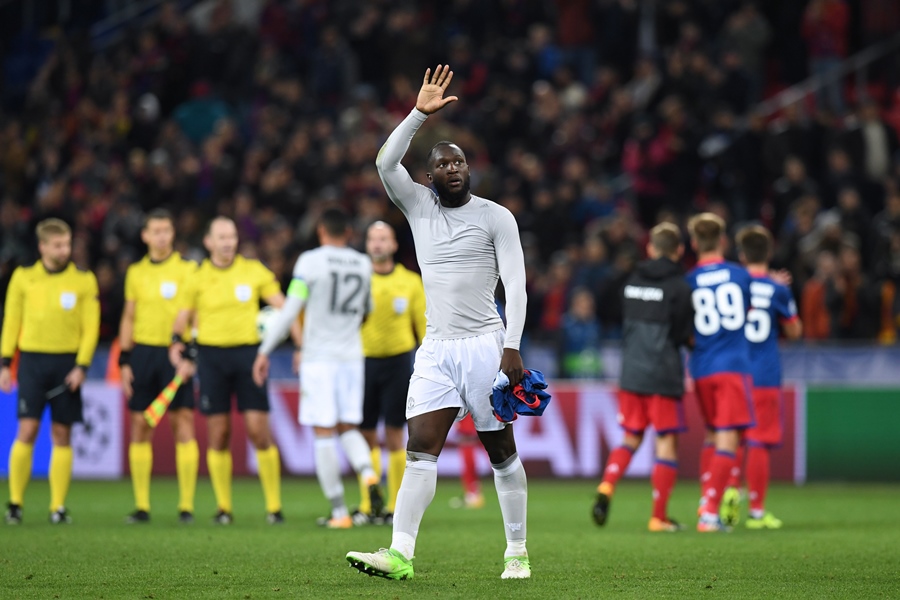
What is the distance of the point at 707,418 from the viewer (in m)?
11.5

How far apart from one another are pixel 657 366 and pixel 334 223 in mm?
2971

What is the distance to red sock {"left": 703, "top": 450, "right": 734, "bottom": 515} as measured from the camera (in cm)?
1116

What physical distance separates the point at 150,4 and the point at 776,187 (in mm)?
14189

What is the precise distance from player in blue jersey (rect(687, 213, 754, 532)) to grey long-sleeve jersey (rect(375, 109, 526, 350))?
→ 12.6 feet

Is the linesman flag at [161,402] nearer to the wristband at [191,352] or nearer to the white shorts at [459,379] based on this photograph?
the wristband at [191,352]

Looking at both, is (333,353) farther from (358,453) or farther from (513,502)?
(513,502)

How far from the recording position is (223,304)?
1184cm

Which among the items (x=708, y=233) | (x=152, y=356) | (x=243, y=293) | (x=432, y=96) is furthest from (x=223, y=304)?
(x=432, y=96)

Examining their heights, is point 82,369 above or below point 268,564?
above

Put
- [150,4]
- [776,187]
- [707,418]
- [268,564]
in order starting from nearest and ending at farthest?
[268,564], [707,418], [776,187], [150,4]

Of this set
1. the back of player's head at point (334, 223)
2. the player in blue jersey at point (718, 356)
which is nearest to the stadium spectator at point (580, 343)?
the player in blue jersey at point (718, 356)

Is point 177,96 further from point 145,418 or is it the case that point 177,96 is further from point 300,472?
point 145,418

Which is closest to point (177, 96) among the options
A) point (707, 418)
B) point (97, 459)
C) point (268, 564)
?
point (97, 459)

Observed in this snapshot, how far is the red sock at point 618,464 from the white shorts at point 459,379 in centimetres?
361
